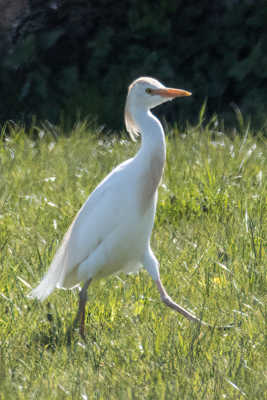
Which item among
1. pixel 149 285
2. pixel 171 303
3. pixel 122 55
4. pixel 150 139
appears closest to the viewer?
pixel 150 139

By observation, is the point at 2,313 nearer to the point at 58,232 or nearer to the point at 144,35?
the point at 58,232

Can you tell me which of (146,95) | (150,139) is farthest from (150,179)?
(146,95)

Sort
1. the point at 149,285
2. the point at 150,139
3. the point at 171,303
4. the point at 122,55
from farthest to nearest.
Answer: the point at 122,55 < the point at 149,285 < the point at 171,303 < the point at 150,139

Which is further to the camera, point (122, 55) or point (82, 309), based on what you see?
point (122, 55)

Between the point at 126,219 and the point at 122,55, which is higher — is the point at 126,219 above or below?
above

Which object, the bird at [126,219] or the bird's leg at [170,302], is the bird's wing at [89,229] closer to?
the bird at [126,219]

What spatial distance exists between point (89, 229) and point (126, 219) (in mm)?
210

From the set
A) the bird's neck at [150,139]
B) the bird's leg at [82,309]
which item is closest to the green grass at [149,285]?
the bird's leg at [82,309]

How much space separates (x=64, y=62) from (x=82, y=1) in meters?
0.65

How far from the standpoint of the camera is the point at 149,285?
364 centimetres

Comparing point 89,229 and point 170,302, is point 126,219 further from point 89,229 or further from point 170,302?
point 170,302

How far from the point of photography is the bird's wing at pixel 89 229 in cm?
331

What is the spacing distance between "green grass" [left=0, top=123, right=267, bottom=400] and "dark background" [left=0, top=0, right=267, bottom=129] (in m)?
1.34

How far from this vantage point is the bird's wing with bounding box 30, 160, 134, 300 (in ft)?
10.9
